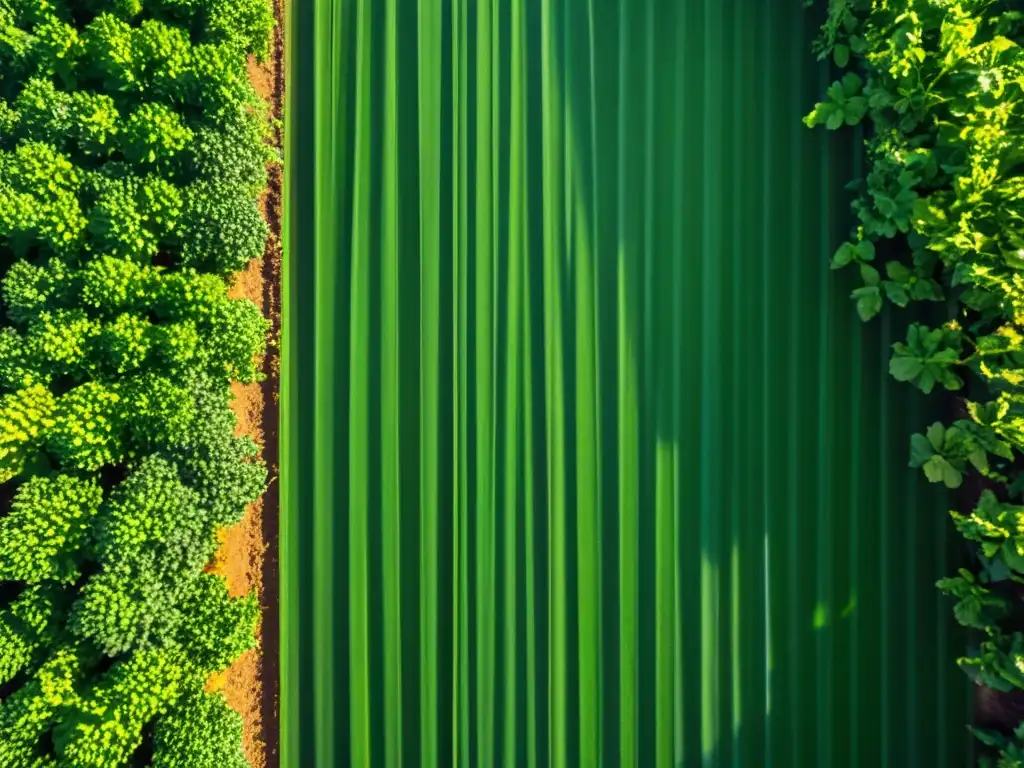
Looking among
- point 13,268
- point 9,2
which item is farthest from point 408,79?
point 13,268

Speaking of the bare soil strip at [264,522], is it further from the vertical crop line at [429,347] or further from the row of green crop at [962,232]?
the row of green crop at [962,232]

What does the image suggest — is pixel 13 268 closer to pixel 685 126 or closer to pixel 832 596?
pixel 685 126

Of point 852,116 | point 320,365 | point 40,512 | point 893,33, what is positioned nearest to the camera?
point 40,512

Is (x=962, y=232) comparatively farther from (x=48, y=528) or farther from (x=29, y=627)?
(x=29, y=627)

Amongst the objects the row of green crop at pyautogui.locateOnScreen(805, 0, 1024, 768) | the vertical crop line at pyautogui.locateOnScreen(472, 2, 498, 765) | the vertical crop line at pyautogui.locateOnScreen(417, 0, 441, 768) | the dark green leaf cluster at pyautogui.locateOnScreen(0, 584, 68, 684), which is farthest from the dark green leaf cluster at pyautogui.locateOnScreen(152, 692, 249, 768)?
the row of green crop at pyautogui.locateOnScreen(805, 0, 1024, 768)

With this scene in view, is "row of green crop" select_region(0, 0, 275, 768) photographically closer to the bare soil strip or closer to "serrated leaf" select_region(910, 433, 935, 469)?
the bare soil strip

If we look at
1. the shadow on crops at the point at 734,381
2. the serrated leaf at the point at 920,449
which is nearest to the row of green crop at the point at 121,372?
the shadow on crops at the point at 734,381

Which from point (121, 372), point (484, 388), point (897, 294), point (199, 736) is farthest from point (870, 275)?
point (199, 736)
